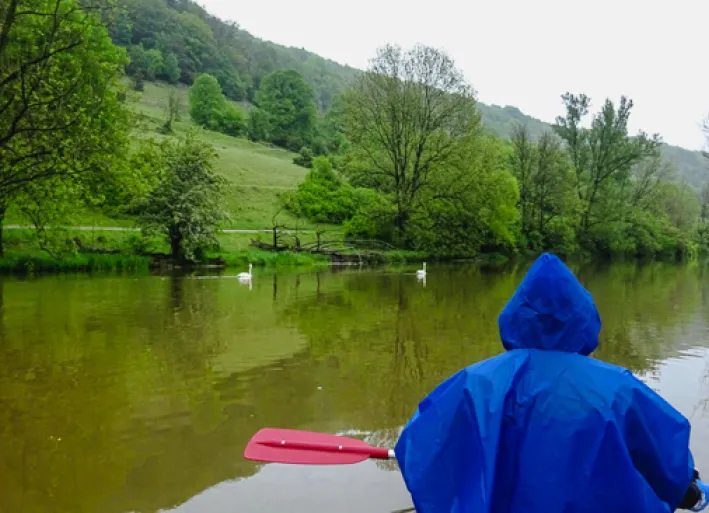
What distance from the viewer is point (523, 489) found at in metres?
2.12

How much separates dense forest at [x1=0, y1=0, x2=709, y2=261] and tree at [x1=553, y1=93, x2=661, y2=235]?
117 mm

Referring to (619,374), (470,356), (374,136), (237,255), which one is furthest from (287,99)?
(619,374)

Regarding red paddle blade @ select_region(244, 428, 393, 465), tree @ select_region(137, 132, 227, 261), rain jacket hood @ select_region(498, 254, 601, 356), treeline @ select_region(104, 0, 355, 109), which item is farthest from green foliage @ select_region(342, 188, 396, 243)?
treeline @ select_region(104, 0, 355, 109)

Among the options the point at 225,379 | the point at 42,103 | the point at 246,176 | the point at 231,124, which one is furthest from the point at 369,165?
the point at 231,124

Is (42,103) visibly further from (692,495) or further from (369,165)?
(369,165)

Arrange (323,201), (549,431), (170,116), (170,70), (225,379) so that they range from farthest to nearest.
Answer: (170,70) < (170,116) < (323,201) < (225,379) < (549,431)

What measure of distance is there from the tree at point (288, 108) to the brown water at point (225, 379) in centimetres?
5848

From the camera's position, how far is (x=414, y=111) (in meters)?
36.8

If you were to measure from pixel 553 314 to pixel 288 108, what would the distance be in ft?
259

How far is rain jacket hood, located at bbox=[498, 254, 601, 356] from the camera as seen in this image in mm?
2252

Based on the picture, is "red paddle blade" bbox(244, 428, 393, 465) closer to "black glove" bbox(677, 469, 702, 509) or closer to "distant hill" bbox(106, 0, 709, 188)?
"black glove" bbox(677, 469, 702, 509)

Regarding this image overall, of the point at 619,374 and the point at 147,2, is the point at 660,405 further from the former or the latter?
the point at 147,2

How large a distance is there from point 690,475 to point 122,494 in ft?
14.3

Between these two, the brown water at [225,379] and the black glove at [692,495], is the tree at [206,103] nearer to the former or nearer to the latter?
the brown water at [225,379]
